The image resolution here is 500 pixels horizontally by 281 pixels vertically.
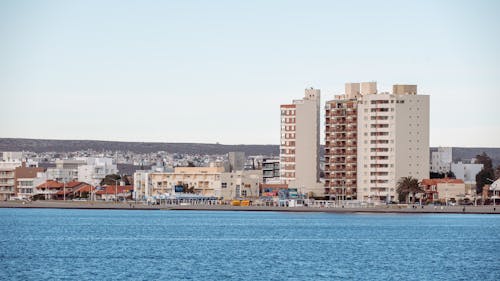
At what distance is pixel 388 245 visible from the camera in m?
120

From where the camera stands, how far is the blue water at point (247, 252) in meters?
86.2

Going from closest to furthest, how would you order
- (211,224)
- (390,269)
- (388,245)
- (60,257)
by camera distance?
(390,269) < (60,257) < (388,245) < (211,224)

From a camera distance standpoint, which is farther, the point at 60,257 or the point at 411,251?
the point at 411,251

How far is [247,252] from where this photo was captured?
10812 centimetres

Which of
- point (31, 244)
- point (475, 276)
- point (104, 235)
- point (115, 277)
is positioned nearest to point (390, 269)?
point (475, 276)

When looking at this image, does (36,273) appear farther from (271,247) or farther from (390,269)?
(271,247)

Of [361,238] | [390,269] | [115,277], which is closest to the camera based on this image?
[115,277]

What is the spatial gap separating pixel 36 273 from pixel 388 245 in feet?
149

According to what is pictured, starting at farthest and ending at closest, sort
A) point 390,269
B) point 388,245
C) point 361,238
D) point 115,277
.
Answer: point 361,238
point 388,245
point 390,269
point 115,277

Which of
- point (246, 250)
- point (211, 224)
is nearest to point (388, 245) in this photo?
point (246, 250)

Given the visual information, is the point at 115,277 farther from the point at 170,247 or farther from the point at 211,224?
the point at 211,224

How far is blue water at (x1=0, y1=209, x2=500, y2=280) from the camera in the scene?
86188 millimetres

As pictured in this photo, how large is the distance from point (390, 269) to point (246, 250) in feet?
74.3

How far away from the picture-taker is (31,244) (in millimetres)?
117188
